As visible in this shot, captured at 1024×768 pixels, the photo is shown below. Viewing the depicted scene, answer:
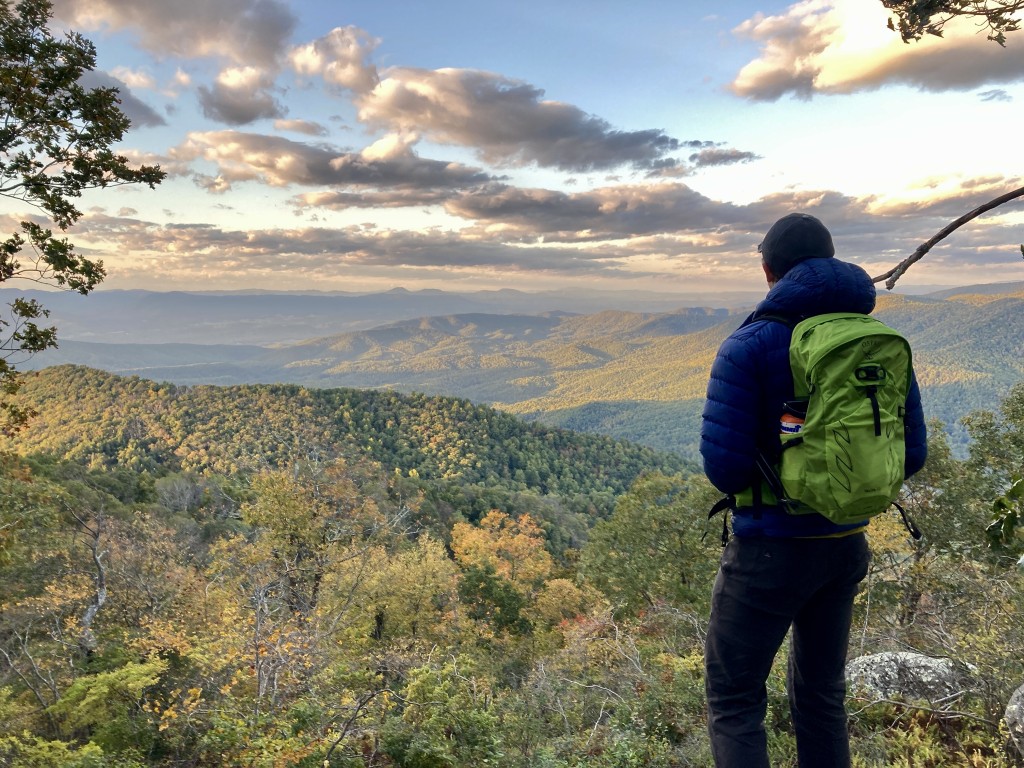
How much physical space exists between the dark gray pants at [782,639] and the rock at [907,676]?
7.52 ft

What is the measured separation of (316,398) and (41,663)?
9391cm

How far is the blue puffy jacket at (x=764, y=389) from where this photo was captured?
187 cm

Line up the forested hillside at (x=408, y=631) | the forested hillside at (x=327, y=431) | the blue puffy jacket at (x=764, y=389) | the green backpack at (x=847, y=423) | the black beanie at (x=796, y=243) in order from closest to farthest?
the green backpack at (x=847, y=423) → the blue puffy jacket at (x=764, y=389) → the black beanie at (x=796, y=243) → the forested hillside at (x=408, y=631) → the forested hillside at (x=327, y=431)

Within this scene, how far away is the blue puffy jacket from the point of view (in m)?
1.87

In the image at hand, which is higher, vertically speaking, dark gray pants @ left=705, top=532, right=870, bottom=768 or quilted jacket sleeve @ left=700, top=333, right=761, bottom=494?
quilted jacket sleeve @ left=700, top=333, right=761, bottom=494

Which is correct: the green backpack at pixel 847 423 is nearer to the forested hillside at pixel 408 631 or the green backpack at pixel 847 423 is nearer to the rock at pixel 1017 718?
the forested hillside at pixel 408 631

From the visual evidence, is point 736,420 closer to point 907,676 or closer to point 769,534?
point 769,534

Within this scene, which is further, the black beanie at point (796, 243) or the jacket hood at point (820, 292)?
the black beanie at point (796, 243)

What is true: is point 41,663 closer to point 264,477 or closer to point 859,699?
point 264,477

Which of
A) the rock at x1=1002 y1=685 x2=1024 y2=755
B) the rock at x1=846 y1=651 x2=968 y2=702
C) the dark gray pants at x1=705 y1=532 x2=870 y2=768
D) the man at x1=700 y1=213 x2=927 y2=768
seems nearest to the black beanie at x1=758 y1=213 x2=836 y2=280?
the man at x1=700 y1=213 x2=927 y2=768

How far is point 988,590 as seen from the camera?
5.21 m

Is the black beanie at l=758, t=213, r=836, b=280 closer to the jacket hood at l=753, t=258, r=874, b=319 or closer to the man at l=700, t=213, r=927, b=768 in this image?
the man at l=700, t=213, r=927, b=768

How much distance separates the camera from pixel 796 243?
209cm

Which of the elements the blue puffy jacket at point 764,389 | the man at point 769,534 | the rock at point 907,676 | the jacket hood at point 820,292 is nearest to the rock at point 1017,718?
the rock at point 907,676
